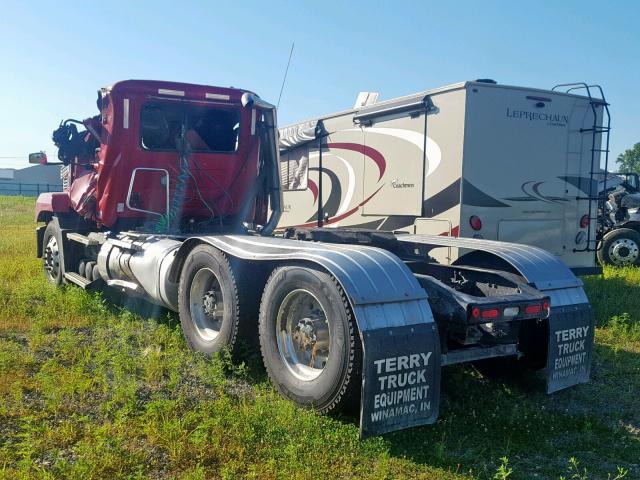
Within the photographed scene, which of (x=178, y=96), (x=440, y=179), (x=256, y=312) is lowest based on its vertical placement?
(x=256, y=312)

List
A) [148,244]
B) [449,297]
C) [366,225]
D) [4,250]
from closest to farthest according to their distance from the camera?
[449,297], [148,244], [366,225], [4,250]

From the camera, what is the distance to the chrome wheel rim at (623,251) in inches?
516

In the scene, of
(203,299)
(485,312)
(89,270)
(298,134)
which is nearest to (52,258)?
(89,270)

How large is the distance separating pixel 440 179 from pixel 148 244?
156 inches

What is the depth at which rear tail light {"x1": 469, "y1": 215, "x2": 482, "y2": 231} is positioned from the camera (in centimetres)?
820

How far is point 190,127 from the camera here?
7.57 meters

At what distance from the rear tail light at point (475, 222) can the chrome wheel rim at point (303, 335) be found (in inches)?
169

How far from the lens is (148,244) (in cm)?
663

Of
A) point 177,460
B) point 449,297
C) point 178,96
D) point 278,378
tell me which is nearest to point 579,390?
point 449,297

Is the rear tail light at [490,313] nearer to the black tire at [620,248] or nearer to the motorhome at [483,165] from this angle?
the motorhome at [483,165]

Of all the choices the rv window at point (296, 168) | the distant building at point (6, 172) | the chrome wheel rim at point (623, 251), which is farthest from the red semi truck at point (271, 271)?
the distant building at point (6, 172)

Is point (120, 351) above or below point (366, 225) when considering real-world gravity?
below

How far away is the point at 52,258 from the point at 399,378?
7049mm

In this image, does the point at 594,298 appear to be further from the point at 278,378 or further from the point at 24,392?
the point at 24,392
